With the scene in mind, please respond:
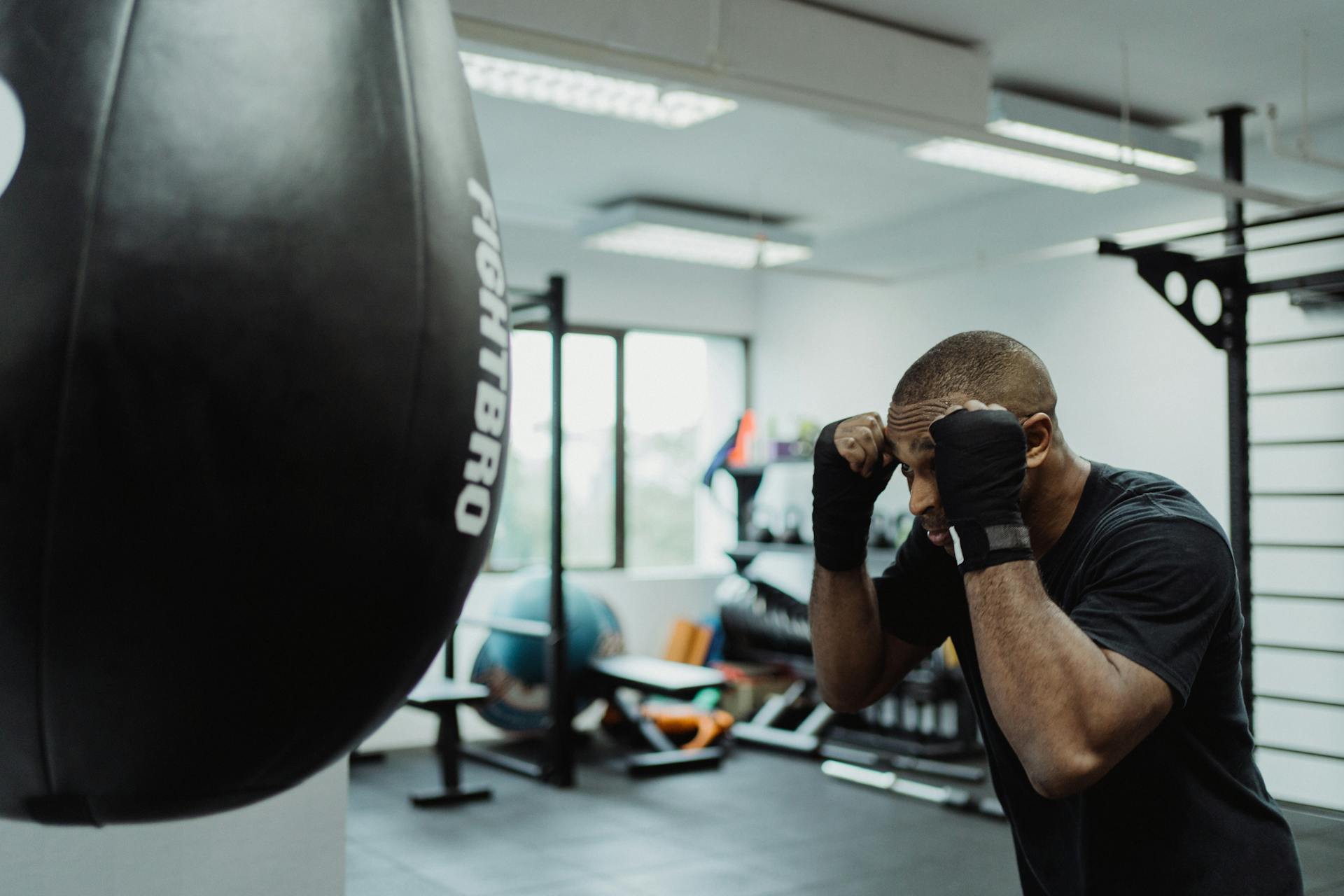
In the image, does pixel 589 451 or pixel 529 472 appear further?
pixel 589 451

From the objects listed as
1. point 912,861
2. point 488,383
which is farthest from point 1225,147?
point 488,383

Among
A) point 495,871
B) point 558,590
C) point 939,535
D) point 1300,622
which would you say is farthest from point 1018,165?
point 939,535

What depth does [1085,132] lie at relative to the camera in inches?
203

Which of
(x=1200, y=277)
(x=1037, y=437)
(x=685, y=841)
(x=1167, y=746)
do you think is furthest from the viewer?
(x=685, y=841)

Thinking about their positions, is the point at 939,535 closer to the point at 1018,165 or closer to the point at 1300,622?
the point at 1018,165

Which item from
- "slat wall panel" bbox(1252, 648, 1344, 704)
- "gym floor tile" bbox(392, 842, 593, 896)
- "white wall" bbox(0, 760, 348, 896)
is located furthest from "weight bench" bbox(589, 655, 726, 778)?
"white wall" bbox(0, 760, 348, 896)

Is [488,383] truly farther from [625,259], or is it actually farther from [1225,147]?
[625,259]

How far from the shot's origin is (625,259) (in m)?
7.93

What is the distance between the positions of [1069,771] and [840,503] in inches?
19.7

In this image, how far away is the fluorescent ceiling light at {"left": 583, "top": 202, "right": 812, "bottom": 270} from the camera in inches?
255

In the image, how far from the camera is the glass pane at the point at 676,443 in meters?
7.97

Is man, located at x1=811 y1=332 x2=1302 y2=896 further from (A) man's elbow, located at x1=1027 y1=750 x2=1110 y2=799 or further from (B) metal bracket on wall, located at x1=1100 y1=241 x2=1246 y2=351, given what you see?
(B) metal bracket on wall, located at x1=1100 y1=241 x2=1246 y2=351

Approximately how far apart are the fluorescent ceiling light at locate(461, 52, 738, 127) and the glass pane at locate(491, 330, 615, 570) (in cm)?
292

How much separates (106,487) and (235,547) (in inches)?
3.1
